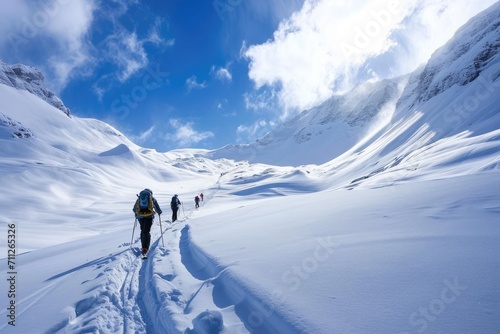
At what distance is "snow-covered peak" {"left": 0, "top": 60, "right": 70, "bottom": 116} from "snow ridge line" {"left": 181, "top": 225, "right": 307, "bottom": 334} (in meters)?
187

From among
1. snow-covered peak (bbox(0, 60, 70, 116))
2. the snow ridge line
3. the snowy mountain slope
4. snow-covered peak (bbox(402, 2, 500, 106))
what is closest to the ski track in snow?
the snow ridge line

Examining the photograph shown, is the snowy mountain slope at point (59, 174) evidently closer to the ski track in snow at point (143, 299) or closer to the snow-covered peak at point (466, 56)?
the ski track in snow at point (143, 299)

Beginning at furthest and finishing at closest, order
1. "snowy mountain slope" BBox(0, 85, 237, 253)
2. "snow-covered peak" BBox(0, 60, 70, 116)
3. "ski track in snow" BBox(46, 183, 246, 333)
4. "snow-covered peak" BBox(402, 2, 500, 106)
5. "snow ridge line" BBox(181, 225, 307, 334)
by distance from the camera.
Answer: "snow-covered peak" BBox(0, 60, 70, 116) < "snow-covered peak" BBox(402, 2, 500, 106) < "snowy mountain slope" BBox(0, 85, 237, 253) < "ski track in snow" BBox(46, 183, 246, 333) < "snow ridge line" BBox(181, 225, 307, 334)

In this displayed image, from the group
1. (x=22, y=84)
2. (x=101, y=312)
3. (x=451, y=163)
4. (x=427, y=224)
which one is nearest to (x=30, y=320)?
(x=101, y=312)

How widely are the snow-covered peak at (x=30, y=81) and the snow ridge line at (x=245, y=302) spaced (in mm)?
186703

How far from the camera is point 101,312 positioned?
→ 15.6ft

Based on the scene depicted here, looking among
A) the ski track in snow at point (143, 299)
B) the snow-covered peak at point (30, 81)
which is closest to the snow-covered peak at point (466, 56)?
the ski track in snow at point (143, 299)

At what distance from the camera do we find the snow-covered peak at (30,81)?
14512 centimetres

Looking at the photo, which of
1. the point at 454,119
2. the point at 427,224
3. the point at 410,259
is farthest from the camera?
the point at 454,119

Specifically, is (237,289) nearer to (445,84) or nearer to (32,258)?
(32,258)

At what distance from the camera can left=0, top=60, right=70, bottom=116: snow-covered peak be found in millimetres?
145125

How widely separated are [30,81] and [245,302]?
216m

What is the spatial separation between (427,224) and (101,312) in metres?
6.95

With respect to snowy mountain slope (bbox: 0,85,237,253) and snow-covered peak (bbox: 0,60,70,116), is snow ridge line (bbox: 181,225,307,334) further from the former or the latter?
snow-covered peak (bbox: 0,60,70,116)
